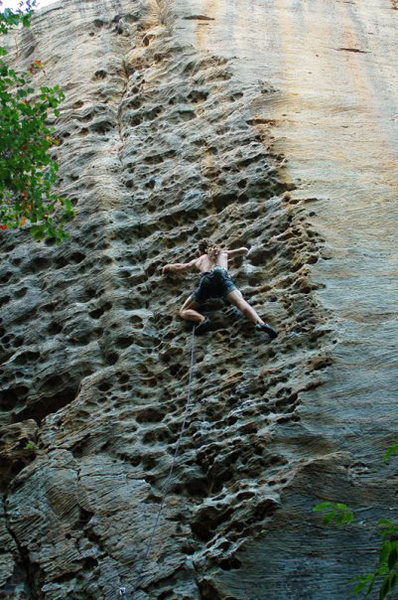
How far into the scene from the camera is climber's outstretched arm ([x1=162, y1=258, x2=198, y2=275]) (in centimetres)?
963

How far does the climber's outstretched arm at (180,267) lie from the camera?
9633 millimetres

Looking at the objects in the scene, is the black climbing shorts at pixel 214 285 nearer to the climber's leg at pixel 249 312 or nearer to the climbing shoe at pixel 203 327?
the climber's leg at pixel 249 312

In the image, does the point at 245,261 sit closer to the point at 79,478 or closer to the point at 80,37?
the point at 79,478

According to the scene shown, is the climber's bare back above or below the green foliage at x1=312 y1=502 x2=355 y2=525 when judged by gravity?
below

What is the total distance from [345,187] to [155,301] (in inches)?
105

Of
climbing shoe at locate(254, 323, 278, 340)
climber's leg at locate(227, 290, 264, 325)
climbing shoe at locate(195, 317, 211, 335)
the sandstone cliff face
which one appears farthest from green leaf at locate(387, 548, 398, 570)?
climbing shoe at locate(195, 317, 211, 335)

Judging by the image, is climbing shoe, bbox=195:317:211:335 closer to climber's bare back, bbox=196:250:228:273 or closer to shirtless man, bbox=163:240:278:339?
shirtless man, bbox=163:240:278:339

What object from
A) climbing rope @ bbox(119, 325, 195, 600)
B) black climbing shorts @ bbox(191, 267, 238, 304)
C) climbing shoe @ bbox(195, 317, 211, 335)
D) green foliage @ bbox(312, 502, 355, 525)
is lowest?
climbing rope @ bbox(119, 325, 195, 600)

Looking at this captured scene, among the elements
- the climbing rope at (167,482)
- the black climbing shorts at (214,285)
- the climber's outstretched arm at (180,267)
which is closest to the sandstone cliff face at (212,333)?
the climbing rope at (167,482)

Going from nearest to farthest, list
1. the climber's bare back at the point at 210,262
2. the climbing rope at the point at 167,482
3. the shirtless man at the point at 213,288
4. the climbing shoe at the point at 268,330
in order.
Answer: the climbing rope at the point at 167,482, the climbing shoe at the point at 268,330, the shirtless man at the point at 213,288, the climber's bare back at the point at 210,262

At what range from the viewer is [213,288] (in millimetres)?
9055

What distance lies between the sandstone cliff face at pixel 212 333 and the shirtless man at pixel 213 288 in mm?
164

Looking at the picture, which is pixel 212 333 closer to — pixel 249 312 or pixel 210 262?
pixel 249 312

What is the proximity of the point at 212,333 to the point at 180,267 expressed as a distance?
1153 millimetres
